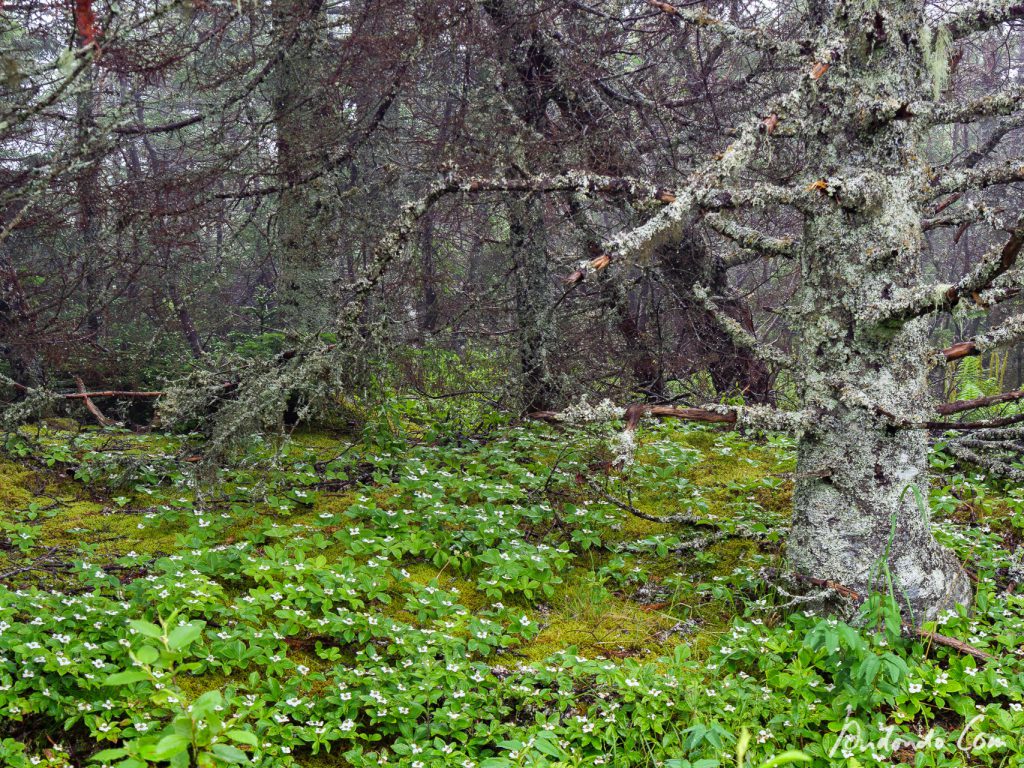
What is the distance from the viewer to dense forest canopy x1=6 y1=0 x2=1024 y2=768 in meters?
3.97

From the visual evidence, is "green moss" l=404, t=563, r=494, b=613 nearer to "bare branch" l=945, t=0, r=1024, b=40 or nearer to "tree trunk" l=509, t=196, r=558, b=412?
"tree trunk" l=509, t=196, r=558, b=412

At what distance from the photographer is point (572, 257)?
9.08m

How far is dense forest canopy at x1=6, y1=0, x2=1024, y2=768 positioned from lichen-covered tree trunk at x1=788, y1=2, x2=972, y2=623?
1cm

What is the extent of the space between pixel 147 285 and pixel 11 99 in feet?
8.03

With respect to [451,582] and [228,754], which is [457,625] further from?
[228,754]

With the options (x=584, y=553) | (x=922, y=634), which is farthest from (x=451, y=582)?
(x=922, y=634)

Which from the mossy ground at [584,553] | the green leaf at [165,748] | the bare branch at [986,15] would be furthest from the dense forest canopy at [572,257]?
the green leaf at [165,748]

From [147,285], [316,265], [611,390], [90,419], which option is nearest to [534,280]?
[611,390]

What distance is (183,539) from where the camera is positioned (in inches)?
177

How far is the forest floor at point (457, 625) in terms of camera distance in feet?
10.0

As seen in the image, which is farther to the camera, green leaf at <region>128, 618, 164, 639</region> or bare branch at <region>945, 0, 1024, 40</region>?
bare branch at <region>945, 0, 1024, 40</region>

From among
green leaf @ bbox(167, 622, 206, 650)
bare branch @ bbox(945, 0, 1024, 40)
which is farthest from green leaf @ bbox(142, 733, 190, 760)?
bare branch @ bbox(945, 0, 1024, 40)

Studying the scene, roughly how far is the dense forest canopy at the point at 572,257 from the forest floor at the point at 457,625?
102 mm

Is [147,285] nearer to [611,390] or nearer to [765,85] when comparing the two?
[611,390]
